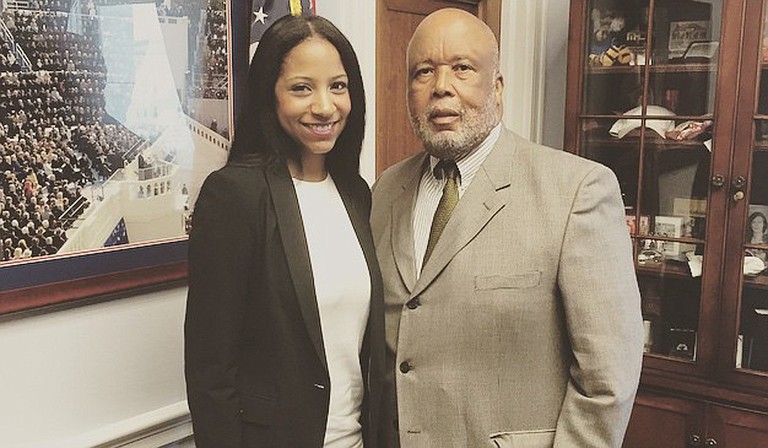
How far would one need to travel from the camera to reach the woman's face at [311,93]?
137cm

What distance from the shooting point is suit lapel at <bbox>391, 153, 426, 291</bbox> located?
1.50 metres

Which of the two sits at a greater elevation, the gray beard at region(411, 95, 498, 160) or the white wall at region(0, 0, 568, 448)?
the gray beard at region(411, 95, 498, 160)

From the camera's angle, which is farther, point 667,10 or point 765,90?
point 667,10

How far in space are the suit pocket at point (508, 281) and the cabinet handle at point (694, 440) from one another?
157cm

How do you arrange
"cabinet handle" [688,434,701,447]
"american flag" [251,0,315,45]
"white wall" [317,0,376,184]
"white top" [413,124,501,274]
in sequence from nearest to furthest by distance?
"white top" [413,124,501,274]
"american flag" [251,0,315,45]
"white wall" [317,0,376,184]
"cabinet handle" [688,434,701,447]

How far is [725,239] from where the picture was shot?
2537 mm

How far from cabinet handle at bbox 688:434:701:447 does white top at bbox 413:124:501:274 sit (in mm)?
1623

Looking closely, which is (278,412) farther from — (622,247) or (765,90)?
(765,90)

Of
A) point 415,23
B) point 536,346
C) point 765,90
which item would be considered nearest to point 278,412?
point 536,346

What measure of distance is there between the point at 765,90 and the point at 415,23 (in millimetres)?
1229

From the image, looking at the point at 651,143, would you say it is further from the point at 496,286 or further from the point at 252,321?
the point at 252,321

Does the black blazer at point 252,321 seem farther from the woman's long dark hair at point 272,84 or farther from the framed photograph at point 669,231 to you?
the framed photograph at point 669,231

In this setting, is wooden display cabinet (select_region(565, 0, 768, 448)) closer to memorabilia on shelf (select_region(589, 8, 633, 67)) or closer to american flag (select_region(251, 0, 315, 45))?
memorabilia on shelf (select_region(589, 8, 633, 67))

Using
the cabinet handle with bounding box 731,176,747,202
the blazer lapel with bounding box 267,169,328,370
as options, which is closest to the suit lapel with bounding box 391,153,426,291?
the blazer lapel with bounding box 267,169,328,370
